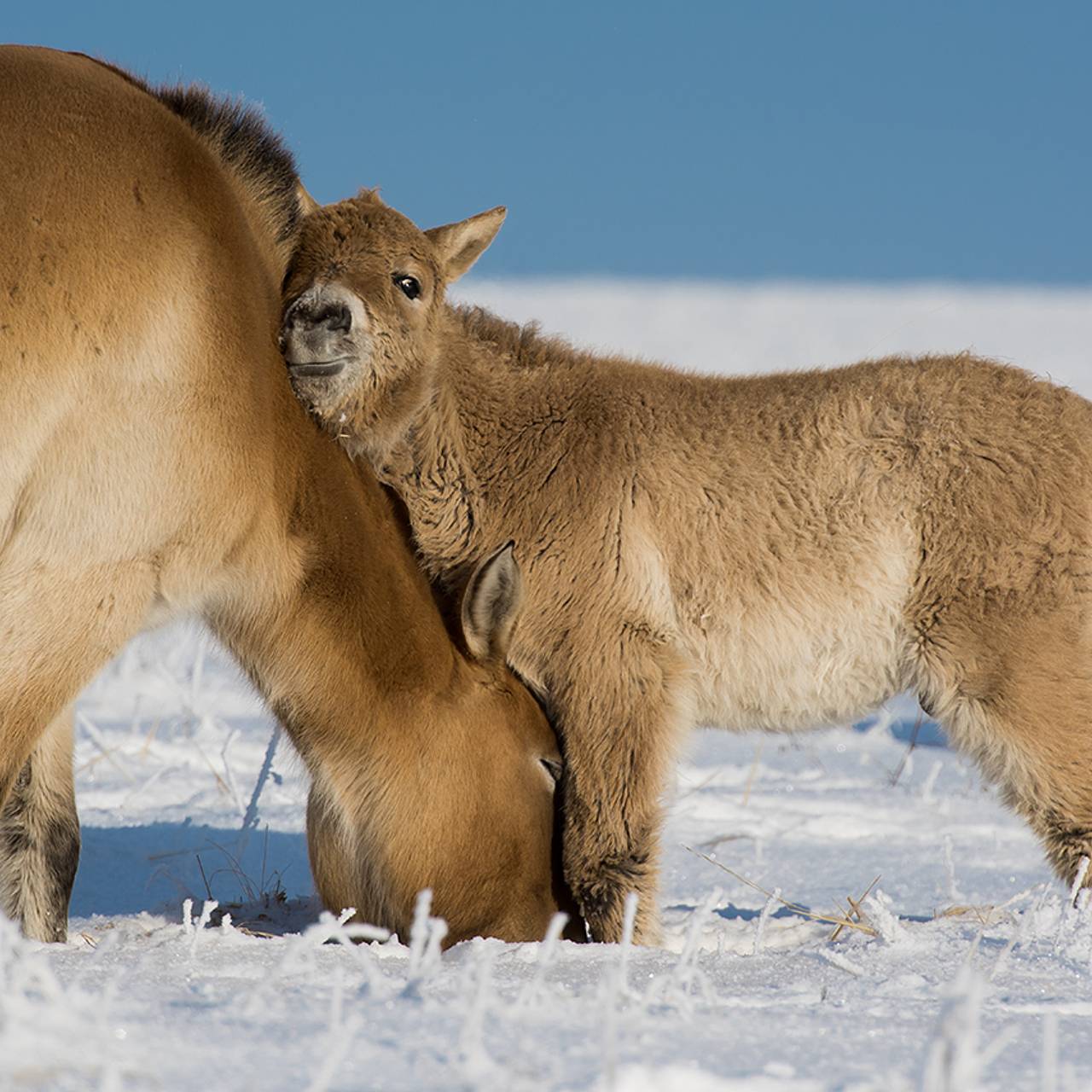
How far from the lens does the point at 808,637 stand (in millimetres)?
4895

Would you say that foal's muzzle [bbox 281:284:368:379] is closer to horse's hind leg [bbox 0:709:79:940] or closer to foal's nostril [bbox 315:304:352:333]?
foal's nostril [bbox 315:304:352:333]

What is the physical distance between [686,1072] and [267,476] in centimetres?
252

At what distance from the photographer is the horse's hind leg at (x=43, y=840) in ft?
15.1

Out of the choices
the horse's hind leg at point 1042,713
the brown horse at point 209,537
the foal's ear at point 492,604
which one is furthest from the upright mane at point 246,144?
the horse's hind leg at point 1042,713

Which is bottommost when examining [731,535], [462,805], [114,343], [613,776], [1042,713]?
[462,805]

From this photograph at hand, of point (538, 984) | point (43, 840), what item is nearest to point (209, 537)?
point (43, 840)

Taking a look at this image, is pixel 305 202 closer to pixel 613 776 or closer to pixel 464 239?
pixel 464 239

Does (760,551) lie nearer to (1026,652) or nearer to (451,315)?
(1026,652)

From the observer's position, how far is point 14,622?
3592 millimetres

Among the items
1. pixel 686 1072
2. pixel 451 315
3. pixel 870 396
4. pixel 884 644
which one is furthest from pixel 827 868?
pixel 686 1072

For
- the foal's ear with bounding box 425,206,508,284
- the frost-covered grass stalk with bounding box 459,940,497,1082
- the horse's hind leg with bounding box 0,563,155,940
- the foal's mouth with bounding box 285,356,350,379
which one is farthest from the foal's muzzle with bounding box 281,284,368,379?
the frost-covered grass stalk with bounding box 459,940,497,1082

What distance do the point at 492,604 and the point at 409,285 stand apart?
111cm

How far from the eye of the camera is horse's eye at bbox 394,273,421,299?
4641mm

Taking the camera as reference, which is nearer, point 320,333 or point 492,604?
point 320,333
